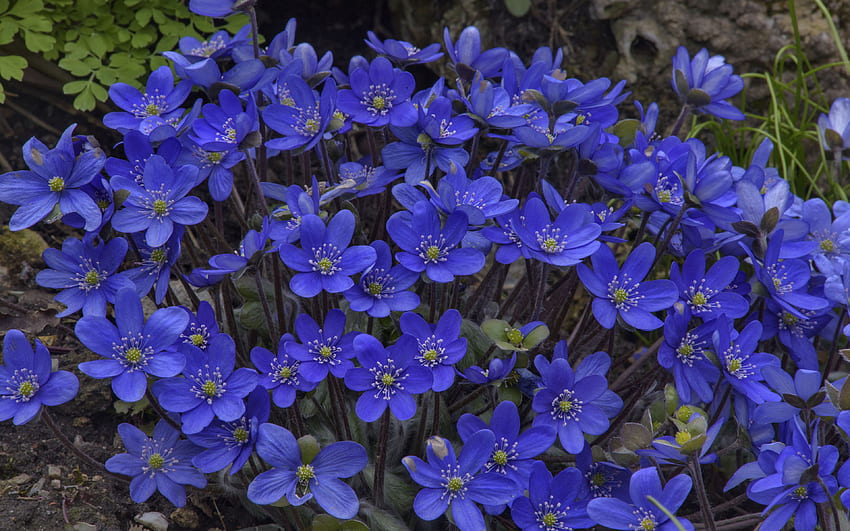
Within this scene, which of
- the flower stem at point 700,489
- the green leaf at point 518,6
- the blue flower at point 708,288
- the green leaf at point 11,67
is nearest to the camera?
the flower stem at point 700,489

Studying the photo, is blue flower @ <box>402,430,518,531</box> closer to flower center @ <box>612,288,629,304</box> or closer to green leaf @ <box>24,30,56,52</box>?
flower center @ <box>612,288,629,304</box>

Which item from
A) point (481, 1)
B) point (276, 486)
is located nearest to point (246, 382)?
point (276, 486)

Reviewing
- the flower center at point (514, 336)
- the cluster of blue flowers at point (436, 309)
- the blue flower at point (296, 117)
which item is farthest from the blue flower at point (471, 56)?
the flower center at point (514, 336)

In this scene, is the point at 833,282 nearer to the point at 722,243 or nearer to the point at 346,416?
the point at 722,243

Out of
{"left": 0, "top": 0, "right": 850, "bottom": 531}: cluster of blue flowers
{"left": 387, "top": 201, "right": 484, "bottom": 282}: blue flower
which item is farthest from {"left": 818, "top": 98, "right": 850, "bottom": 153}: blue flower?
{"left": 387, "top": 201, "right": 484, "bottom": 282}: blue flower

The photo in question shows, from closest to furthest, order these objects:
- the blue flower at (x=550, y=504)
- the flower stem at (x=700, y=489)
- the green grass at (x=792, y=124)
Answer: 1. the flower stem at (x=700, y=489)
2. the blue flower at (x=550, y=504)
3. the green grass at (x=792, y=124)

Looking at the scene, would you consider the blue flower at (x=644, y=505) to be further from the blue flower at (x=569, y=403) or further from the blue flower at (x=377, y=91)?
the blue flower at (x=377, y=91)
